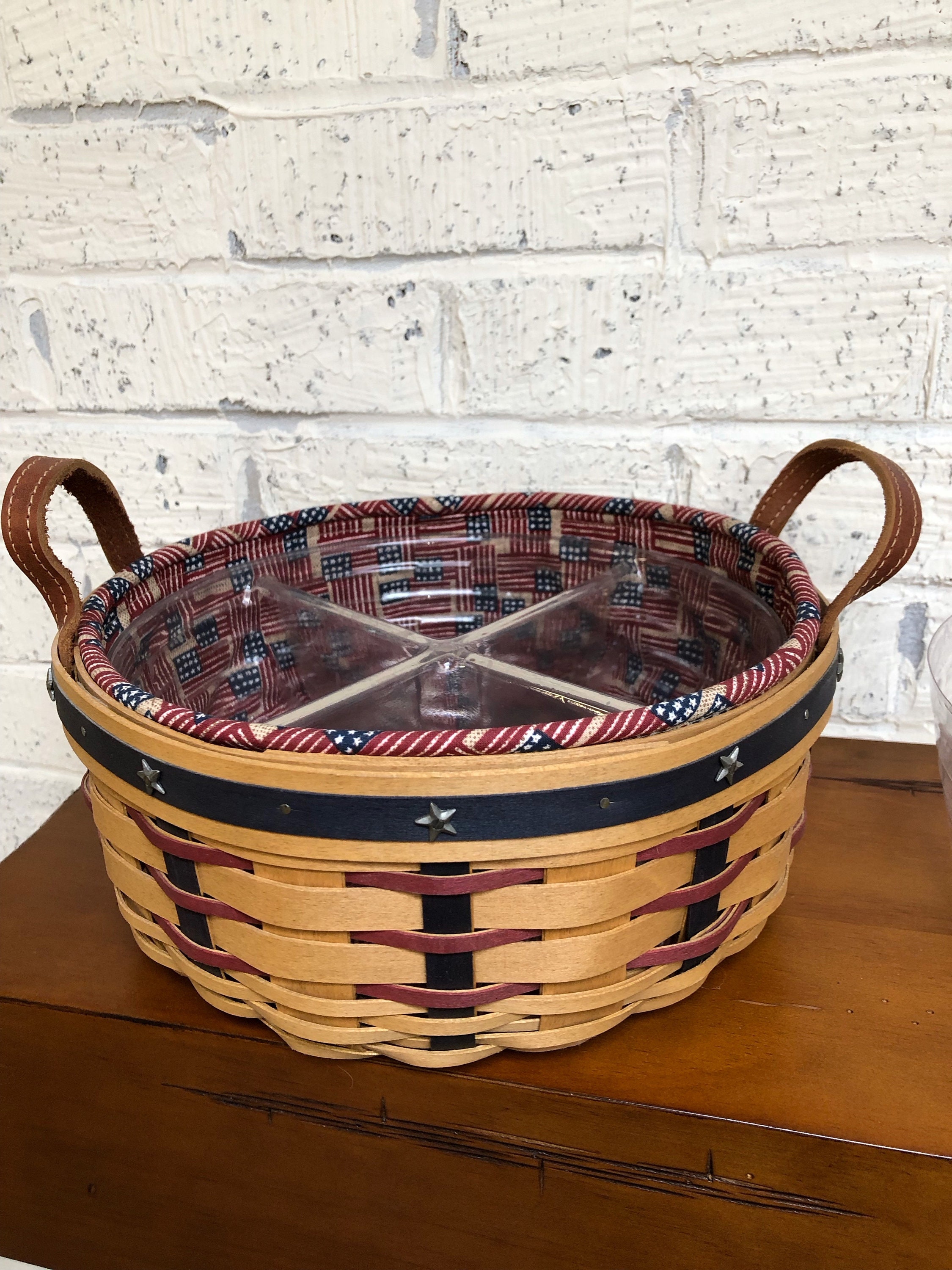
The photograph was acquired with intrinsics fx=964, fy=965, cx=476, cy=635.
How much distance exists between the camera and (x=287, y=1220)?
20.8 inches

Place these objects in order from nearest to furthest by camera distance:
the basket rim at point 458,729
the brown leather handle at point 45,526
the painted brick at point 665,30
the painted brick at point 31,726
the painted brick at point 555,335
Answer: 1. the basket rim at point 458,729
2. the brown leather handle at point 45,526
3. the painted brick at point 665,30
4. the painted brick at point 555,335
5. the painted brick at point 31,726

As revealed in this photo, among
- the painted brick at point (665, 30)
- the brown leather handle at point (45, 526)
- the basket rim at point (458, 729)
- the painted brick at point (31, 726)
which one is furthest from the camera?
the painted brick at point (31, 726)

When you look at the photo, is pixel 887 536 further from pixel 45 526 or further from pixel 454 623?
pixel 45 526

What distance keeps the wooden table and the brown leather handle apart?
209mm

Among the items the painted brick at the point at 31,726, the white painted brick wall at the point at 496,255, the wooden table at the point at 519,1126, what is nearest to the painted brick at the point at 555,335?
the white painted brick wall at the point at 496,255

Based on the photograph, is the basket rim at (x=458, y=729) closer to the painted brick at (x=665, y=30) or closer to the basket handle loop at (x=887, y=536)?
the basket handle loop at (x=887, y=536)

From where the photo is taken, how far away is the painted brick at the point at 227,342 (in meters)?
0.81

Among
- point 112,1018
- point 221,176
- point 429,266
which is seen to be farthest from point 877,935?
point 221,176

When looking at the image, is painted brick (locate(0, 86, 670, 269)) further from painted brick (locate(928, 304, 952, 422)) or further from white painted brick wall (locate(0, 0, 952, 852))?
painted brick (locate(928, 304, 952, 422))

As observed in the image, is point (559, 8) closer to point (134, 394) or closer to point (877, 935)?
point (134, 394)

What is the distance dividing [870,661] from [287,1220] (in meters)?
0.62

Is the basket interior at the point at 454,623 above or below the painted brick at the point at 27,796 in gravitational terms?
above

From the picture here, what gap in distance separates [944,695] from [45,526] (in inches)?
19.9

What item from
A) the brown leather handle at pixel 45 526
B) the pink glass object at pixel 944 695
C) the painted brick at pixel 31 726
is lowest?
the painted brick at pixel 31 726
